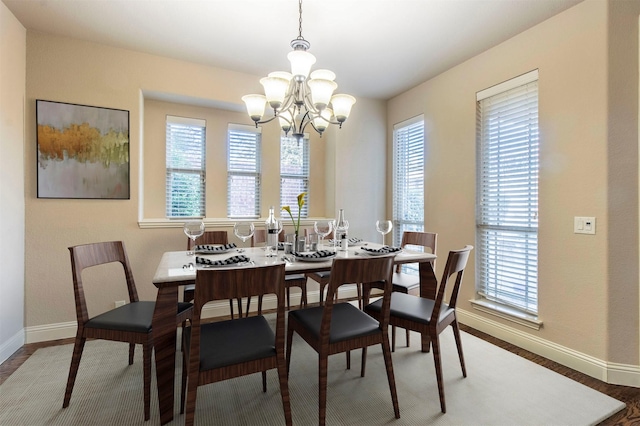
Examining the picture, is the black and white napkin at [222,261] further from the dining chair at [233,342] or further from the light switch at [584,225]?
the light switch at [584,225]

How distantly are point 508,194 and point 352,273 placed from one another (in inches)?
81.4

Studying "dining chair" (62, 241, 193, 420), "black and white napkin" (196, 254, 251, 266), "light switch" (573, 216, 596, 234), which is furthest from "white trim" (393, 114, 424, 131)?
"dining chair" (62, 241, 193, 420)

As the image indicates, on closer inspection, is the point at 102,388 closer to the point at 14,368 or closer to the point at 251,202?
the point at 14,368

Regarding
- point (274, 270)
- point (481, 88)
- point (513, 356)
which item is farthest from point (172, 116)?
point (513, 356)

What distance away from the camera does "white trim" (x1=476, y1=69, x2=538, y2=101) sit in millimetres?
2607

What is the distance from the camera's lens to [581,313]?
7.51 feet

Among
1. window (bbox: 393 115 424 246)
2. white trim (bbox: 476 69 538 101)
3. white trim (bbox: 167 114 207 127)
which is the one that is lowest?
window (bbox: 393 115 424 246)

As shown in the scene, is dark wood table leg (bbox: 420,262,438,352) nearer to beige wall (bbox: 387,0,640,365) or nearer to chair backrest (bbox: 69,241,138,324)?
beige wall (bbox: 387,0,640,365)

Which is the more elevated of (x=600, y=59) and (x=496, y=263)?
(x=600, y=59)

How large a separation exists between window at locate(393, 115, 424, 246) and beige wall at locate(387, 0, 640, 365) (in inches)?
45.2

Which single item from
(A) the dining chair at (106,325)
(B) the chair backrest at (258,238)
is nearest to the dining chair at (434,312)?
(A) the dining chair at (106,325)

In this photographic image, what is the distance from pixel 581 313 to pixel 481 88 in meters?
2.14

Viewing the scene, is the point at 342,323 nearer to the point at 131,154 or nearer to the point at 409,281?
the point at 409,281

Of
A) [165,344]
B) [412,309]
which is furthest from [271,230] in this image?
[412,309]
